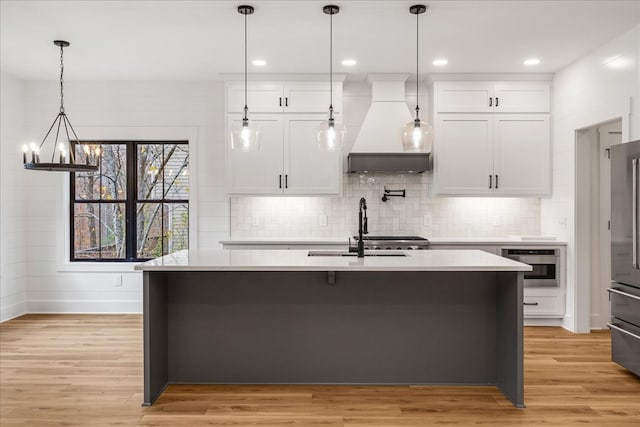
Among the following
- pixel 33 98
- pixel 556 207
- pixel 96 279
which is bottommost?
pixel 96 279

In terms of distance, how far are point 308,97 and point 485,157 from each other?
2.05 m

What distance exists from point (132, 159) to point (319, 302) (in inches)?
140

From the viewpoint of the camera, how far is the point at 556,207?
5.62 meters

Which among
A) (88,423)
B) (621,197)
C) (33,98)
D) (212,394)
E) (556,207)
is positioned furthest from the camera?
(33,98)

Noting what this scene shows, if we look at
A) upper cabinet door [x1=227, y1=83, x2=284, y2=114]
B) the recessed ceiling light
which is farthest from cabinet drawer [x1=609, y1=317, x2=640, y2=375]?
upper cabinet door [x1=227, y1=83, x2=284, y2=114]

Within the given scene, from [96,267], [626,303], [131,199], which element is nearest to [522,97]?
[626,303]

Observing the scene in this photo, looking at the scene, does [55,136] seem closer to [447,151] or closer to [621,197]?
[447,151]

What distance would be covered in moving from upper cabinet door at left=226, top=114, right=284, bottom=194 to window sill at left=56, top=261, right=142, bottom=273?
1.60 meters

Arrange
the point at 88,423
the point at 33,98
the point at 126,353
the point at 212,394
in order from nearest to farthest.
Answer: the point at 88,423, the point at 212,394, the point at 126,353, the point at 33,98

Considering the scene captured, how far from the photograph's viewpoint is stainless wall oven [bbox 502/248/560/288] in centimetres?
538

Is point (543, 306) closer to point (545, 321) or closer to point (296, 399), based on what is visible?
point (545, 321)

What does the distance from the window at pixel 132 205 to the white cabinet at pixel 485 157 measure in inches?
118

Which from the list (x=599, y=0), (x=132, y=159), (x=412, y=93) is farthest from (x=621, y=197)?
(x=132, y=159)

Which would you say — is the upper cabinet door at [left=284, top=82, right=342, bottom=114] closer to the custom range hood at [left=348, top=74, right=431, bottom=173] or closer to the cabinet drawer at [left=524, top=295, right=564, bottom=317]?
the custom range hood at [left=348, top=74, right=431, bottom=173]
